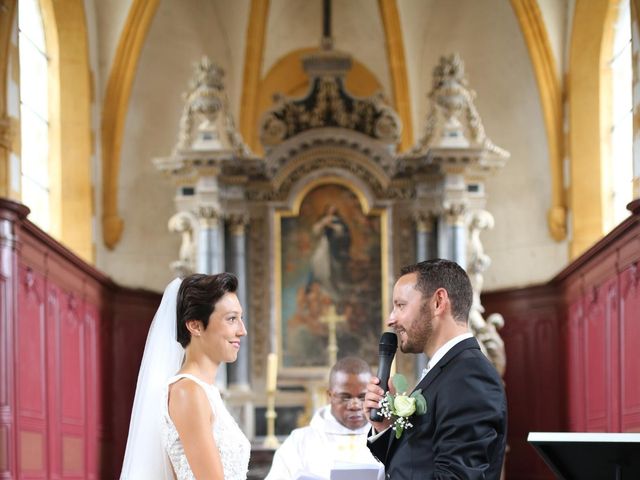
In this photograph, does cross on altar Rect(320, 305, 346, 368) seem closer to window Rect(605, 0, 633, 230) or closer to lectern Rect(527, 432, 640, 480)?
window Rect(605, 0, 633, 230)

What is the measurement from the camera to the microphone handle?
12.9 ft

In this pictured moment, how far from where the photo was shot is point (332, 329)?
41.4 feet

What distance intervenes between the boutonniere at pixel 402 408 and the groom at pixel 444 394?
25mm

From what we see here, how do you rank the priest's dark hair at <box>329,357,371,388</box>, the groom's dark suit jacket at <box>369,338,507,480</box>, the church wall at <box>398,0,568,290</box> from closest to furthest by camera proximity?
the groom's dark suit jacket at <box>369,338,507,480</box> → the priest's dark hair at <box>329,357,371,388</box> → the church wall at <box>398,0,568,290</box>

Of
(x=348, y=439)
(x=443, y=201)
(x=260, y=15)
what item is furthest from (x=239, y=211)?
(x=348, y=439)

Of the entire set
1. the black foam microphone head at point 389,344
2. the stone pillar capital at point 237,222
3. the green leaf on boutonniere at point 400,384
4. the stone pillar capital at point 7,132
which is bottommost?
the green leaf on boutonniere at point 400,384

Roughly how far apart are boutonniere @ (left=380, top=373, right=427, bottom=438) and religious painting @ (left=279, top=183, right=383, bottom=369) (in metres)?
8.79

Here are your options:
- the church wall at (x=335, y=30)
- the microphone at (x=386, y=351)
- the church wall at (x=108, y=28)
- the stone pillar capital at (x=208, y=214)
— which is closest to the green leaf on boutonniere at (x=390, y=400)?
the microphone at (x=386, y=351)

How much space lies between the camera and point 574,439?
13.0ft

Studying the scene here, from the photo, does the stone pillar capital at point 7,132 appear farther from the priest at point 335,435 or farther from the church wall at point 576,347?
the church wall at point 576,347

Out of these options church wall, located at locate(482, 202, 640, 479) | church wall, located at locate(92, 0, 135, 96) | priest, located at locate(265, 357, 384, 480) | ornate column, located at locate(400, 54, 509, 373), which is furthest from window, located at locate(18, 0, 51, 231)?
priest, located at locate(265, 357, 384, 480)

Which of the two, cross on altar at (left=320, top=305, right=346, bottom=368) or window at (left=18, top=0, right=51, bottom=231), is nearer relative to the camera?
window at (left=18, top=0, right=51, bottom=231)

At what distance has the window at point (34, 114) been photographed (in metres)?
12.3

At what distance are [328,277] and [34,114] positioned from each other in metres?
3.68
